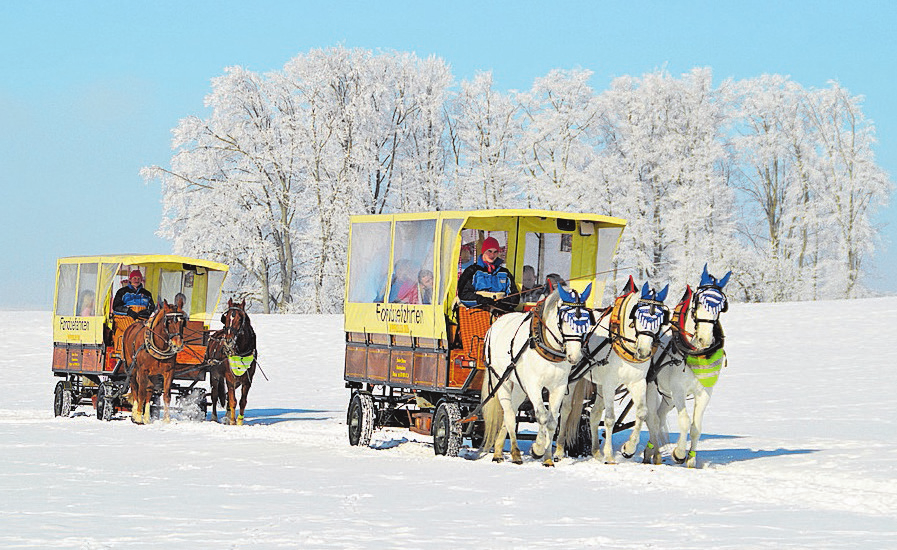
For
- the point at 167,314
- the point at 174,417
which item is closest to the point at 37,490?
the point at 167,314

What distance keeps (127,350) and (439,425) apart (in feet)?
24.0

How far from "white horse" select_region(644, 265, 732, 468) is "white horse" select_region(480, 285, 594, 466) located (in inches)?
39.2

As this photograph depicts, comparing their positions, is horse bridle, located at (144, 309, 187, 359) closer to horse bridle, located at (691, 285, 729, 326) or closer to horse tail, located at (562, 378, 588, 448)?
horse tail, located at (562, 378, 588, 448)

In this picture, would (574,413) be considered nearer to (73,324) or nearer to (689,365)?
(689,365)

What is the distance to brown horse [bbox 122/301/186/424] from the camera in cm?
1825

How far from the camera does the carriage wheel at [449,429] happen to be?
13164 millimetres

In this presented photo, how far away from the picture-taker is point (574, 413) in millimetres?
13258

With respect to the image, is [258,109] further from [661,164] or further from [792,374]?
[792,374]

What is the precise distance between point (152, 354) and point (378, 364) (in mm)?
5078

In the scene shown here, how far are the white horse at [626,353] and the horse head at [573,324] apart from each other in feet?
1.52

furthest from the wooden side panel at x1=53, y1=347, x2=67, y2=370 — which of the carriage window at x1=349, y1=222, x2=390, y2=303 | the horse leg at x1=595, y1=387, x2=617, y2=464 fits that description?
the horse leg at x1=595, y1=387, x2=617, y2=464

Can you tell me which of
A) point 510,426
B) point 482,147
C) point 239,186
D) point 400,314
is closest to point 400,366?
point 400,314

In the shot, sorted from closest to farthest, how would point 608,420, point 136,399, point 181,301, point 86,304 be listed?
point 608,420, point 136,399, point 181,301, point 86,304

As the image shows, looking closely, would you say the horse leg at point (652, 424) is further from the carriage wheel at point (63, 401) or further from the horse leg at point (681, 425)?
the carriage wheel at point (63, 401)
